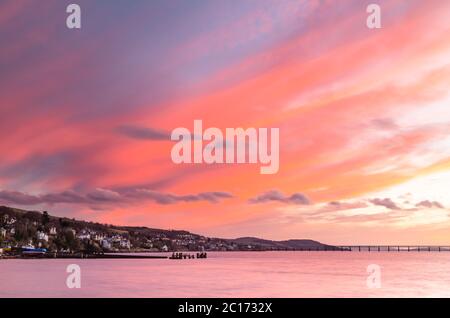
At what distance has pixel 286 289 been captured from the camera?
80.4m

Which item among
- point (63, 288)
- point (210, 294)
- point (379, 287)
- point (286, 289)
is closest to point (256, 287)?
point (286, 289)

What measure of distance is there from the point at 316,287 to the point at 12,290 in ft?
146
